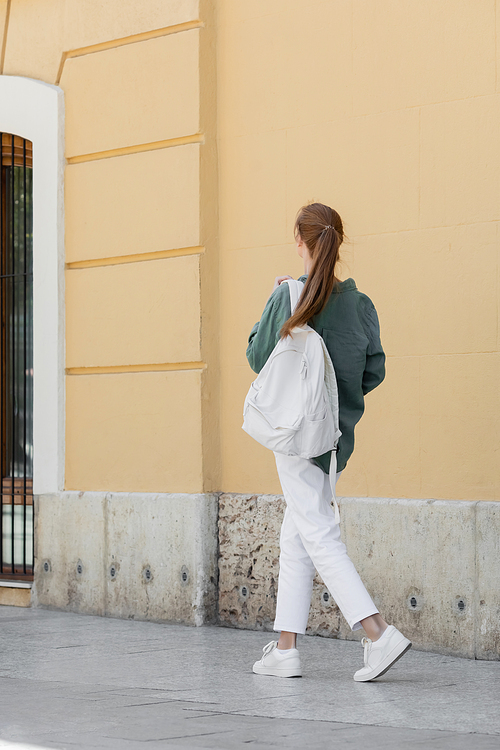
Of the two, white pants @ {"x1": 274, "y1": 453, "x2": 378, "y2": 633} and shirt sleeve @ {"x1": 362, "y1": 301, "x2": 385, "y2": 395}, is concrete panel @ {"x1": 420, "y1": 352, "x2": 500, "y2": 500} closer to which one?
shirt sleeve @ {"x1": 362, "y1": 301, "x2": 385, "y2": 395}

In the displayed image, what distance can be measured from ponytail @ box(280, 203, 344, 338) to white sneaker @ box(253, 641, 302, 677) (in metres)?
1.27

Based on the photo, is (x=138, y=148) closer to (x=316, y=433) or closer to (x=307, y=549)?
(x=316, y=433)

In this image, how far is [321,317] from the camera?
187 inches

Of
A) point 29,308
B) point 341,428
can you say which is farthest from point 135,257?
point 341,428

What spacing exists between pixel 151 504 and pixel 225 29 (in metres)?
2.61

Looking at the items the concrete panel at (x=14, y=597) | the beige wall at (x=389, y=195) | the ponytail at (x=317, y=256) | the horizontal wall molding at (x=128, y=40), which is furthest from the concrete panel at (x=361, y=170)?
the concrete panel at (x=14, y=597)

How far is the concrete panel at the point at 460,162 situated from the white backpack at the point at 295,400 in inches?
48.2

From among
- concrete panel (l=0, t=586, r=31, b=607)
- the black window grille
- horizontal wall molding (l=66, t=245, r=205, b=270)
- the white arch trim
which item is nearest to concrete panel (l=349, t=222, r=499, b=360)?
horizontal wall molding (l=66, t=245, r=205, b=270)

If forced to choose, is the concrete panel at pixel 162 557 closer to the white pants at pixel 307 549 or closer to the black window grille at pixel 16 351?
the black window grille at pixel 16 351

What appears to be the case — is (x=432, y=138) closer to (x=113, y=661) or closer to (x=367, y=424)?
(x=367, y=424)

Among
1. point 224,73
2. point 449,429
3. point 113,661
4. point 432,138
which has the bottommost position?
point 113,661

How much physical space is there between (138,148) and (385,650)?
3399 mm

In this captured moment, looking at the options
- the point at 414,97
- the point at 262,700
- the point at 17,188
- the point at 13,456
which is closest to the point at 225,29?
the point at 414,97

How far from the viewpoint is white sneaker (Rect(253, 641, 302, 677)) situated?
480cm
